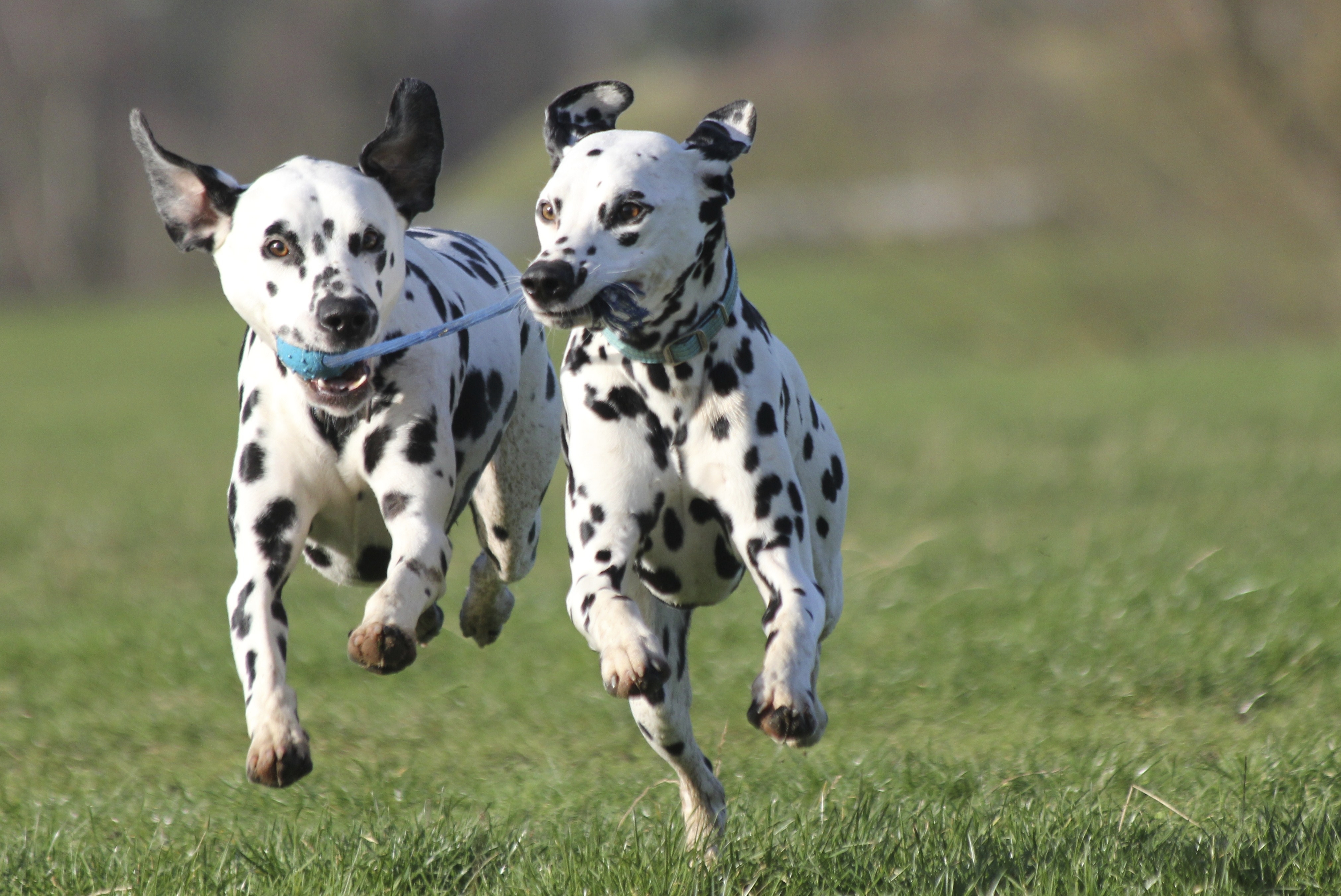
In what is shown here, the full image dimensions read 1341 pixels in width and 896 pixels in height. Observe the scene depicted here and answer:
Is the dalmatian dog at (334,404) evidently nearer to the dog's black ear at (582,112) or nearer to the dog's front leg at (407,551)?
the dog's front leg at (407,551)

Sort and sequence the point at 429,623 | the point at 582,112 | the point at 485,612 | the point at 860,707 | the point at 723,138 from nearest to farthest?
the point at 723,138, the point at 582,112, the point at 429,623, the point at 485,612, the point at 860,707

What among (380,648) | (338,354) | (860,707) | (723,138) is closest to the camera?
(380,648)

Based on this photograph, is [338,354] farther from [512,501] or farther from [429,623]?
[512,501]

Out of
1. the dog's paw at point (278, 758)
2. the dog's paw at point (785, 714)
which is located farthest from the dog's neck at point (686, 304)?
the dog's paw at point (278, 758)

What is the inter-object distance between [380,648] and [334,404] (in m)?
0.72

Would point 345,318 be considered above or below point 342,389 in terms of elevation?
above

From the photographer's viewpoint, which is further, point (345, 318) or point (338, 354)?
point (338, 354)

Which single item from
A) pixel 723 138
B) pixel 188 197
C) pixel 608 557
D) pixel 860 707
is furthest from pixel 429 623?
pixel 860 707

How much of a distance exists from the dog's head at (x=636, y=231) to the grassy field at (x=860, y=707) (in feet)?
4.58

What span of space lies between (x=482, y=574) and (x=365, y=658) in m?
1.77

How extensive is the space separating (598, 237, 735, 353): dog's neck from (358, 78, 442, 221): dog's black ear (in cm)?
70

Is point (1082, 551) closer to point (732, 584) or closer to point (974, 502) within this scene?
point (974, 502)

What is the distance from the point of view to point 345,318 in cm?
398

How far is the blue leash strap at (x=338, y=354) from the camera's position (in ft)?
13.5
